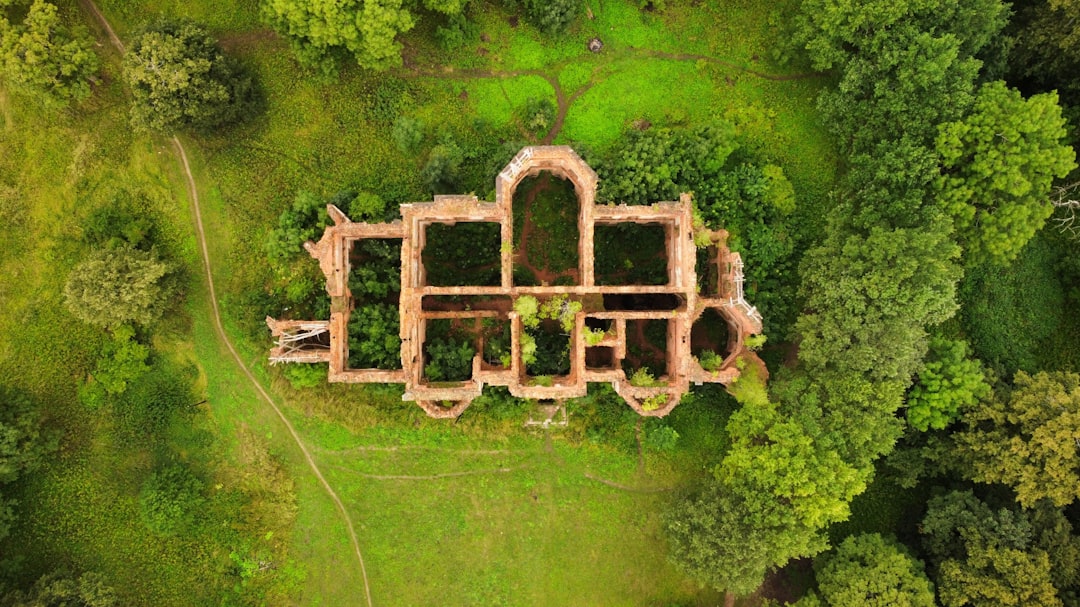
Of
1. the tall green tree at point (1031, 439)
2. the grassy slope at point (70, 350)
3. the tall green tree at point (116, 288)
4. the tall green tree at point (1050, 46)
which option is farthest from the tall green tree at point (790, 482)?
the tall green tree at point (116, 288)

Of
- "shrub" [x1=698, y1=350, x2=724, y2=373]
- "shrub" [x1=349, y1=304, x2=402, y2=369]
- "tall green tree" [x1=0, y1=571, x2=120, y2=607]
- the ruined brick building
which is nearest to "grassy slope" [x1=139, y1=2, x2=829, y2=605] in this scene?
"shrub" [x1=349, y1=304, x2=402, y2=369]

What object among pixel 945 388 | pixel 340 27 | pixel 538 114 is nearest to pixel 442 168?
pixel 538 114

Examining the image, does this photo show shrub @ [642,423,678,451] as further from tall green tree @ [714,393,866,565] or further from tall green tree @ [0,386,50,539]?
tall green tree @ [0,386,50,539]

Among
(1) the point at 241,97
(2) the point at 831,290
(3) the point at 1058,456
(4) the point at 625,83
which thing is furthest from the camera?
(4) the point at 625,83

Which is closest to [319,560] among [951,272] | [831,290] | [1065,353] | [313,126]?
[313,126]

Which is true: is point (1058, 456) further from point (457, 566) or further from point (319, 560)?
point (319, 560)
